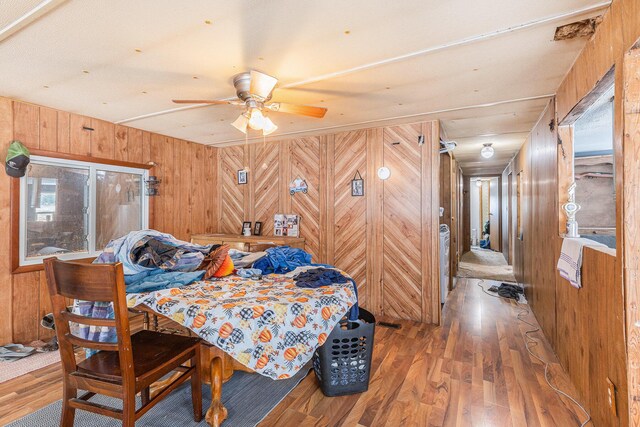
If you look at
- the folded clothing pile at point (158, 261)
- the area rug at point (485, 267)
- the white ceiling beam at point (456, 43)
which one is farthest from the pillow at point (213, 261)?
the area rug at point (485, 267)

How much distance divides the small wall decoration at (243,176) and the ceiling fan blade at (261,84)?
105 inches

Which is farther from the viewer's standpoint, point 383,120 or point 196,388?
point 383,120

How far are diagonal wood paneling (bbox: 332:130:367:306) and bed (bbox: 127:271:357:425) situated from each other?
2.31 metres

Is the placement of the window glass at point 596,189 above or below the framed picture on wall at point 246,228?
above

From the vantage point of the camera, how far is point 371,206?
401 centimetres

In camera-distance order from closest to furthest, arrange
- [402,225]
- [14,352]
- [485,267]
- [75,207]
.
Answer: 1. [14,352]
2. [75,207]
3. [402,225]
4. [485,267]

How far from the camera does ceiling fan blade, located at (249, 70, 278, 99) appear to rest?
7.12 feet

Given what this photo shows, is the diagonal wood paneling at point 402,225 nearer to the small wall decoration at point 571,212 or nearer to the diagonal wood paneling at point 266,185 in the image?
the small wall decoration at point 571,212

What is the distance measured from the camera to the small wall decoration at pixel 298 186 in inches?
175

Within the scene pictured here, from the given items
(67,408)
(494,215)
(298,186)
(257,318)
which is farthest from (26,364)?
(494,215)

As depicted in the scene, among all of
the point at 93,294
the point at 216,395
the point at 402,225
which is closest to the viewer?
the point at 93,294

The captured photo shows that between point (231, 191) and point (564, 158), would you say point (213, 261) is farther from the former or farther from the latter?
point (231, 191)

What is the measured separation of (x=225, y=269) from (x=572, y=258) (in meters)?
2.50

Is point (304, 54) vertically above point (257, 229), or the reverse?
point (304, 54)
